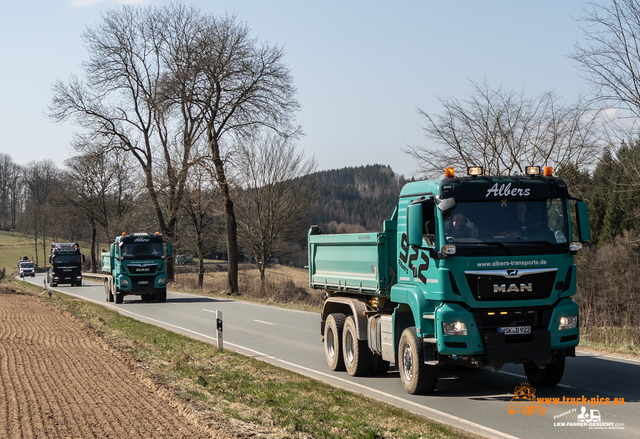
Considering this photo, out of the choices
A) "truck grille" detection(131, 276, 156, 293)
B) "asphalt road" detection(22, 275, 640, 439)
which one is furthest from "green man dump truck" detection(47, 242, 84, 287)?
"asphalt road" detection(22, 275, 640, 439)

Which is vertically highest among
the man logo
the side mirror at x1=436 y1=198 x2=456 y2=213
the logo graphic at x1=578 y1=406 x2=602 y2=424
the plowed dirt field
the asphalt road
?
the side mirror at x1=436 y1=198 x2=456 y2=213

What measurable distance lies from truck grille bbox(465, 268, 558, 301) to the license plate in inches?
14.9

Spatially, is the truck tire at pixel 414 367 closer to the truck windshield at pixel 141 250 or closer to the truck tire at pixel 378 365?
the truck tire at pixel 378 365

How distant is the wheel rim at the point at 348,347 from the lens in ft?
35.1

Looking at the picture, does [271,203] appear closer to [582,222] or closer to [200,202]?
[200,202]

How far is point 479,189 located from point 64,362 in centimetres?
810

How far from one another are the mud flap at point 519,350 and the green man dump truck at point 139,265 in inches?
887

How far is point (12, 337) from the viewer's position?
14500mm

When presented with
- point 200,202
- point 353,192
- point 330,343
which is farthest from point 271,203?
point 353,192

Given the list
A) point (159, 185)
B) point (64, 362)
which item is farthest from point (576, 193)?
point (159, 185)

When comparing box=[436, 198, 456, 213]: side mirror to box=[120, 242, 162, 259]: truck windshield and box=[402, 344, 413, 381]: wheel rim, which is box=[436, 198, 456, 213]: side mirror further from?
box=[120, 242, 162, 259]: truck windshield

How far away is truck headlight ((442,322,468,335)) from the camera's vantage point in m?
7.82

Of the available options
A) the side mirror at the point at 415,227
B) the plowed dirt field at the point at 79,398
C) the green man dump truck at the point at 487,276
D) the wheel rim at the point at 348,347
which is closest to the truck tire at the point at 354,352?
the wheel rim at the point at 348,347

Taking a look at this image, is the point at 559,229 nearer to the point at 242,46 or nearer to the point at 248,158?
the point at 242,46
